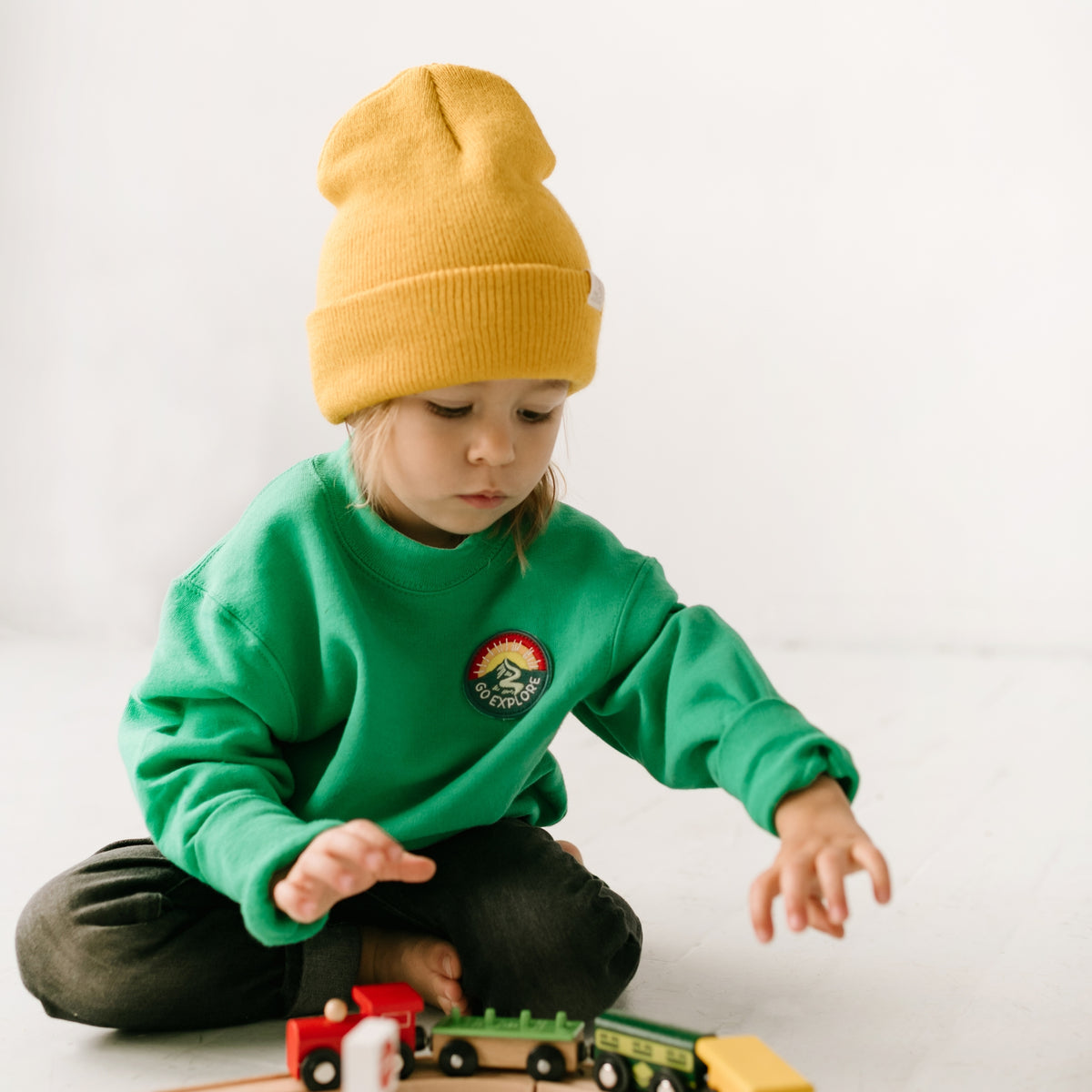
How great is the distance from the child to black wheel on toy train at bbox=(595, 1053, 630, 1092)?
164mm

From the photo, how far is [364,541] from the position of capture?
881mm

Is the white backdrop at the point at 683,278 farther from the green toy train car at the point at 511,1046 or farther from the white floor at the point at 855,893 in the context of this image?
the green toy train car at the point at 511,1046

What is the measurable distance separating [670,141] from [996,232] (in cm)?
59

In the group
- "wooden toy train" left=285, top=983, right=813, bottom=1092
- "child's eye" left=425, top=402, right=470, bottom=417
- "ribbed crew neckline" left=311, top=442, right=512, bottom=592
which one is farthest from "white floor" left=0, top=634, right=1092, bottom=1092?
"child's eye" left=425, top=402, right=470, bottom=417

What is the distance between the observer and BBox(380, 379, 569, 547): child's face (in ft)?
2.65

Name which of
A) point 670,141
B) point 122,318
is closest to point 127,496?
point 122,318

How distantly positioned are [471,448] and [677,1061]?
0.37 meters

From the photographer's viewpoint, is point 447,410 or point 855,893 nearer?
point 447,410

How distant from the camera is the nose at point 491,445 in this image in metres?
0.79

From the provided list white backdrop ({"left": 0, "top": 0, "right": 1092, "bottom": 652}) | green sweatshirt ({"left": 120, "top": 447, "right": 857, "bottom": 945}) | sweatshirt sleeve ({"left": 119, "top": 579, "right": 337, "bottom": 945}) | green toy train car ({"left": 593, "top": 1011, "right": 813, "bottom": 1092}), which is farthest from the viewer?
white backdrop ({"left": 0, "top": 0, "right": 1092, "bottom": 652})

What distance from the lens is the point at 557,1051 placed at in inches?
25.9

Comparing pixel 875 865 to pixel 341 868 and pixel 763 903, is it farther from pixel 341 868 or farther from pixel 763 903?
pixel 341 868

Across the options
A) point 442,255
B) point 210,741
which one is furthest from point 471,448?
point 210,741

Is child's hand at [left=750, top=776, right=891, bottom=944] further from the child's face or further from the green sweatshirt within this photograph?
the child's face
